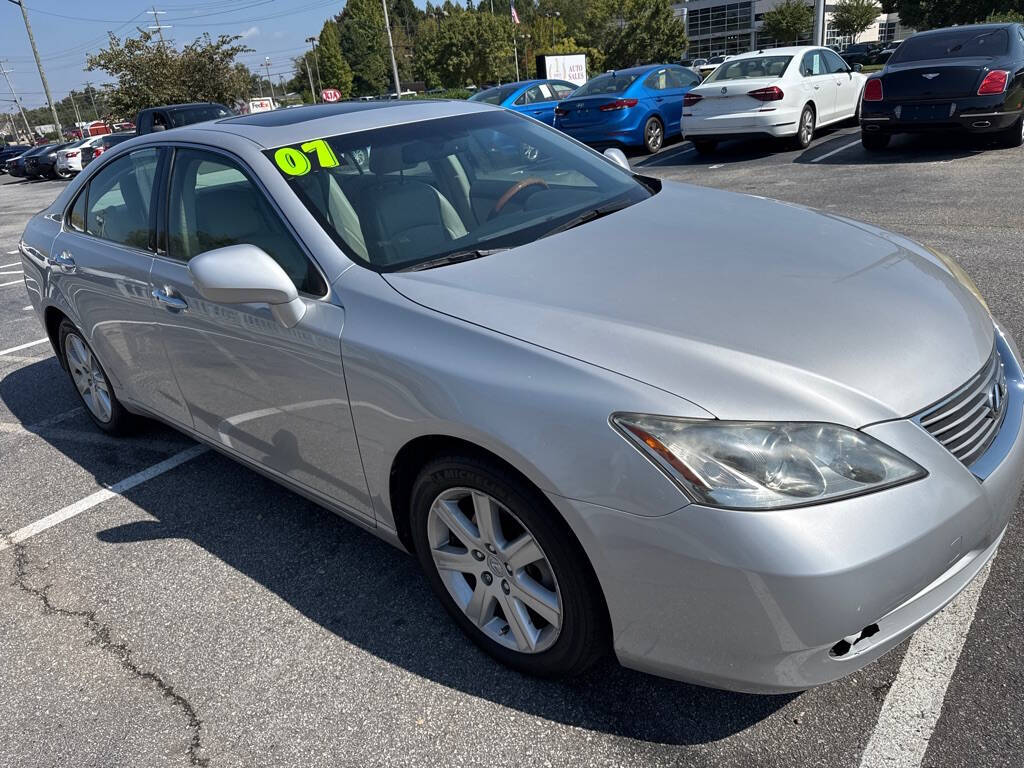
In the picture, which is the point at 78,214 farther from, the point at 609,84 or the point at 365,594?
the point at 609,84

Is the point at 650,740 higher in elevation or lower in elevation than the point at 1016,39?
lower

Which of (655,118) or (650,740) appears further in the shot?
(655,118)

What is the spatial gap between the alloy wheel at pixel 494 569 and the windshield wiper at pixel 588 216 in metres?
1.04

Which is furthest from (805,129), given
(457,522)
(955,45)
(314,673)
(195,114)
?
(195,114)

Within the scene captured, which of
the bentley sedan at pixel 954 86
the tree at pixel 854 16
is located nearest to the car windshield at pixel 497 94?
the bentley sedan at pixel 954 86

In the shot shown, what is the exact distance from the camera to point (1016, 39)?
9.82 metres

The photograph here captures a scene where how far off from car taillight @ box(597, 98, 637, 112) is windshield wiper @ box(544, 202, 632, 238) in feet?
35.0

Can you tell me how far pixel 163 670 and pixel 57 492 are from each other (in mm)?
1813

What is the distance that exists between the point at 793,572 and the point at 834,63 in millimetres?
13098

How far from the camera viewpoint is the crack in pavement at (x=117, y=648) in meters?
2.34

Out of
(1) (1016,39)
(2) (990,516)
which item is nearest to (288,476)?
(2) (990,516)

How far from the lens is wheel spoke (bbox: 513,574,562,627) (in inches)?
87.1

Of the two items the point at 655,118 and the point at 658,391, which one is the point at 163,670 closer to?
the point at 658,391

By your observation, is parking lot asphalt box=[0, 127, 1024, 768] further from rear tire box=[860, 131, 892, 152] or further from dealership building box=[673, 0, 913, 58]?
dealership building box=[673, 0, 913, 58]
